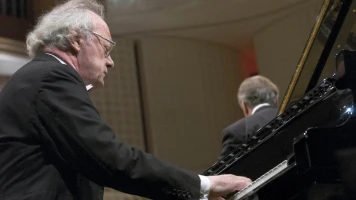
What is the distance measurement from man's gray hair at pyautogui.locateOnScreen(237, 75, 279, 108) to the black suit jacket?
82.3 inches

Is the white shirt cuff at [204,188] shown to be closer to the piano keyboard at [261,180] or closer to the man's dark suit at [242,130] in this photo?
the piano keyboard at [261,180]

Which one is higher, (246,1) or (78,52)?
(246,1)

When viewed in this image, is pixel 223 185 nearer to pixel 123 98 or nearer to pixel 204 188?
pixel 204 188

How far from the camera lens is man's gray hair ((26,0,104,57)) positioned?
6.66ft

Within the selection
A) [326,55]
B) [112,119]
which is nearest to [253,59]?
[112,119]

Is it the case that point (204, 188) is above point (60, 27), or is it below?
below

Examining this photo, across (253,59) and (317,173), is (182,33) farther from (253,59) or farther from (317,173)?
(317,173)

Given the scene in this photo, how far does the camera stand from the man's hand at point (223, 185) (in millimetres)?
1898

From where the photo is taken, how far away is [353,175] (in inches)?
71.9

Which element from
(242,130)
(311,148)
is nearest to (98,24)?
(311,148)

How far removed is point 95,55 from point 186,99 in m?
5.24

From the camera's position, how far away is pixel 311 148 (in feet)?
5.96

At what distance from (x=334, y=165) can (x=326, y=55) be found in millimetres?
1221

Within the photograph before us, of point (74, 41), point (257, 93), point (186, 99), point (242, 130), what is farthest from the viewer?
point (186, 99)
